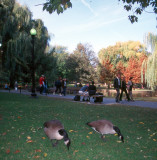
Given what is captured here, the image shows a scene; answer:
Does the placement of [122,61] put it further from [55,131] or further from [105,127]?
[55,131]

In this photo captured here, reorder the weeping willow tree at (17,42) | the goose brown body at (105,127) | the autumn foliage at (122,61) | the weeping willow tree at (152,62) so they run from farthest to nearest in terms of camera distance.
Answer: the autumn foliage at (122,61) < the weeping willow tree at (17,42) < the weeping willow tree at (152,62) < the goose brown body at (105,127)

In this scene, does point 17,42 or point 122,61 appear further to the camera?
point 122,61

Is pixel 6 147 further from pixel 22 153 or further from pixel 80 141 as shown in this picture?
pixel 80 141

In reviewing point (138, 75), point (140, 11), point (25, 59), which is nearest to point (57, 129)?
point (140, 11)

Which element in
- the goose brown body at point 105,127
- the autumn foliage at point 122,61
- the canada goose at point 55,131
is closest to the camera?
the canada goose at point 55,131

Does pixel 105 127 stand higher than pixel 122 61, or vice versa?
pixel 122 61

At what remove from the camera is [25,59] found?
2764cm

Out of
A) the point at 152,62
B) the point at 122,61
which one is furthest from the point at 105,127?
the point at 122,61

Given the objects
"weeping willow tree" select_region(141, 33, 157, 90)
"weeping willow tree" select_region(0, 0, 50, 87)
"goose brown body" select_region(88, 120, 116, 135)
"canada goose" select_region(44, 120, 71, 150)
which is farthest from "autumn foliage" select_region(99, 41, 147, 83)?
"canada goose" select_region(44, 120, 71, 150)

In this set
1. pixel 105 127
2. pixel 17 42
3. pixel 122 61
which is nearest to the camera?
pixel 105 127

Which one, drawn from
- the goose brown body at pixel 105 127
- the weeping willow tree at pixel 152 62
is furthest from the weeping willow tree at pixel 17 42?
the goose brown body at pixel 105 127

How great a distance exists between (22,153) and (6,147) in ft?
1.53

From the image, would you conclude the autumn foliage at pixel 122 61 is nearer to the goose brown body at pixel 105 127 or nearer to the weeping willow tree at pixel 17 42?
the weeping willow tree at pixel 17 42

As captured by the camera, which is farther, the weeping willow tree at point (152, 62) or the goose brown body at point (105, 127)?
the weeping willow tree at point (152, 62)
